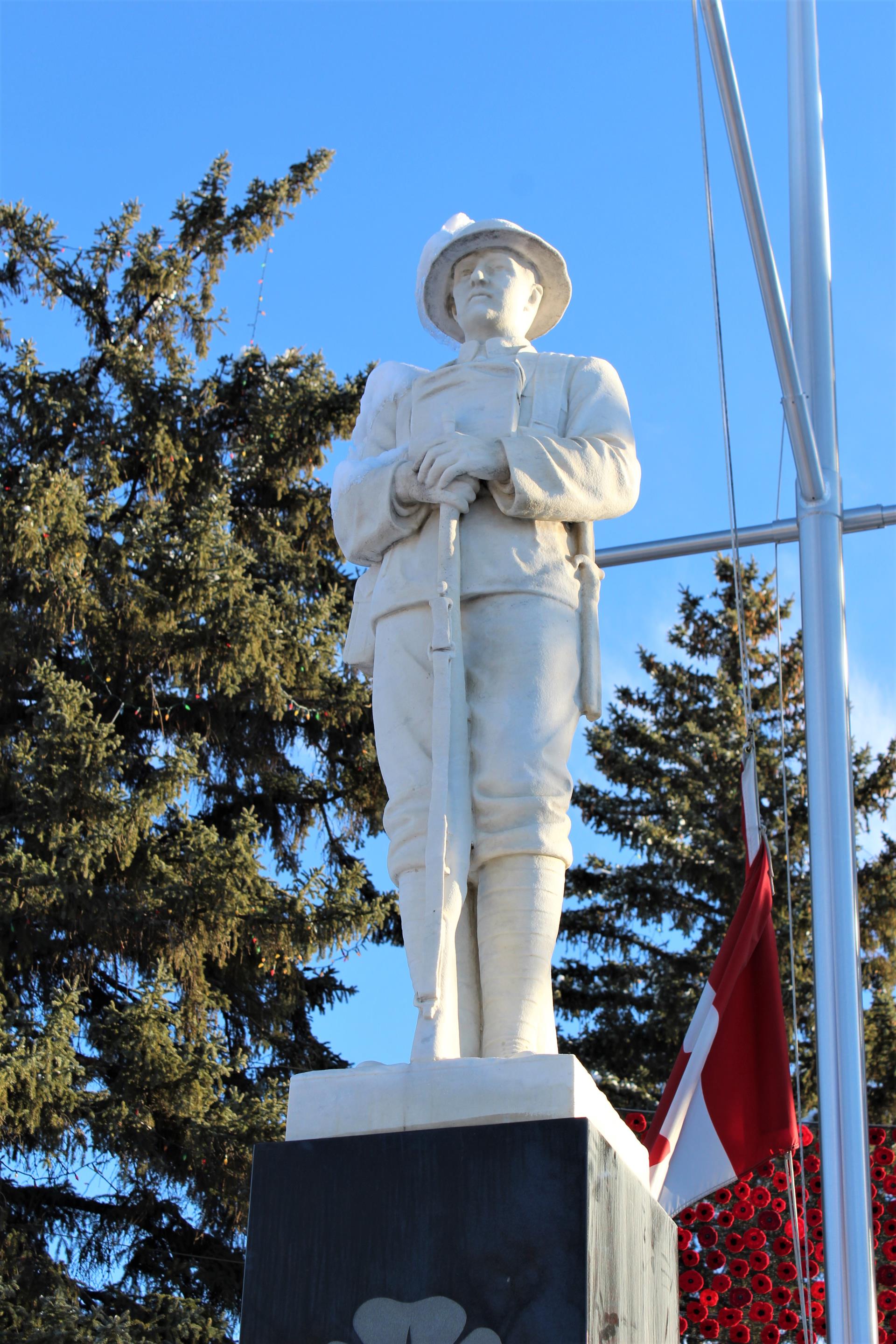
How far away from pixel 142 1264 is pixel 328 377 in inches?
290

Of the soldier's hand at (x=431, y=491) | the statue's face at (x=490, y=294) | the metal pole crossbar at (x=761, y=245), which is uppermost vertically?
the metal pole crossbar at (x=761, y=245)

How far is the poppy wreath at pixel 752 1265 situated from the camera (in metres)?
8.41

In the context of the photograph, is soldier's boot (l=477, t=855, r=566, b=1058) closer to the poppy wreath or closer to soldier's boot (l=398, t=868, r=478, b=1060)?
soldier's boot (l=398, t=868, r=478, b=1060)

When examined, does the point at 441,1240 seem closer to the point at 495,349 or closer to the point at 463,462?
the point at 463,462

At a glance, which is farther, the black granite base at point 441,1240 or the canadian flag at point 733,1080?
the canadian flag at point 733,1080

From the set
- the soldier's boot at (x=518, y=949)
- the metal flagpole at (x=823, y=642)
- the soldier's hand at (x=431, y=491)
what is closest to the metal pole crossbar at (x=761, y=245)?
the metal flagpole at (x=823, y=642)

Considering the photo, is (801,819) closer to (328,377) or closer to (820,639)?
(328,377)

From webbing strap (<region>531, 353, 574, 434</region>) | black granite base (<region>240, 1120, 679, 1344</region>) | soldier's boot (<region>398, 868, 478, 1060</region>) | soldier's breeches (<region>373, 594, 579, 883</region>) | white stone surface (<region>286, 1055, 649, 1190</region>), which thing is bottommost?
black granite base (<region>240, 1120, 679, 1344</region>)

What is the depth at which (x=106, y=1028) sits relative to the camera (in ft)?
36.6

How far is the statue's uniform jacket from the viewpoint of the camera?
3.95m

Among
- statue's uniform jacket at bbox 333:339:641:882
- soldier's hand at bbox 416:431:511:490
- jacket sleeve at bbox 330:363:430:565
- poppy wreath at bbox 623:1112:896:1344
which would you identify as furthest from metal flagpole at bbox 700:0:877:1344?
poppy wreath at bbox 623:1112:896:1344

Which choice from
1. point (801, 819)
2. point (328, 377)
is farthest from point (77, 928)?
point (801, 819)

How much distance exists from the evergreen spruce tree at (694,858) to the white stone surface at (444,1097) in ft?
37.5

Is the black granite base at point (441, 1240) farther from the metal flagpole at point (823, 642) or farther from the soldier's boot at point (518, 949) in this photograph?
the metal flagpole at point (823, 642)
